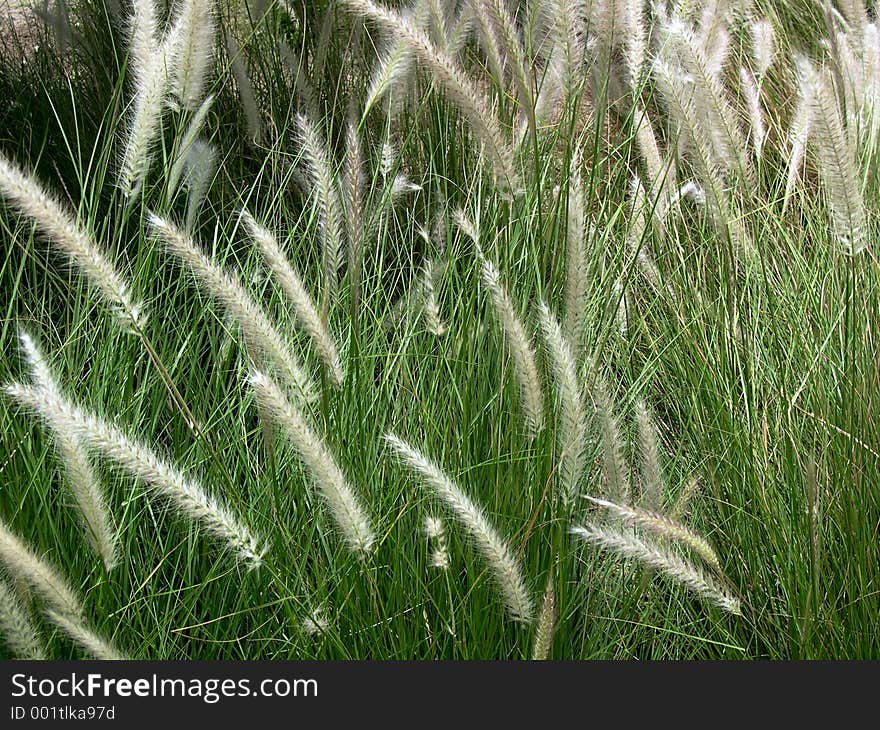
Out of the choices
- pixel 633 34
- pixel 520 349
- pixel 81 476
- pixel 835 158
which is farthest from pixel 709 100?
pixel 81 476

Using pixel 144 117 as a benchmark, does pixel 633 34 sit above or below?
below

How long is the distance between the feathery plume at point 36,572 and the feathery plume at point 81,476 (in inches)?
2.9

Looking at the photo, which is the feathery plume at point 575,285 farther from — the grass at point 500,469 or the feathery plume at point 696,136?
the feathery plume at point 696,136

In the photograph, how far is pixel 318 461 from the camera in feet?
3.92

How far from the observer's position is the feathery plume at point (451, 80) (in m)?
1.50

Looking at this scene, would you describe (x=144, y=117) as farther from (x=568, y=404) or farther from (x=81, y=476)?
(x=568, y=404)

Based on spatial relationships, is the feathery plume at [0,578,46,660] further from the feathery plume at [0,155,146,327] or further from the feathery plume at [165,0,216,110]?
the feathery plume at [165,0,216,110]

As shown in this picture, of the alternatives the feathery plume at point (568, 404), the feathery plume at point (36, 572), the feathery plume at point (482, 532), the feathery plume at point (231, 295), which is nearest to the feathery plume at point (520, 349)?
the feathery plume at point (568, 404)

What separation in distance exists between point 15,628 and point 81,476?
250 mm

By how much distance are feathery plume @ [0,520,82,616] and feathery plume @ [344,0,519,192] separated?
0.97 m

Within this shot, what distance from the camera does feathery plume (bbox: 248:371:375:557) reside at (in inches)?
45.6

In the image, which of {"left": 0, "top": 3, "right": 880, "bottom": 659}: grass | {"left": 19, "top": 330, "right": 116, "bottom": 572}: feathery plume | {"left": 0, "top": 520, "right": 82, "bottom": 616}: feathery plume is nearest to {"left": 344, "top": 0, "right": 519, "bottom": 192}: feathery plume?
{"left": 0, "top": 3, "right": 880, "bottom": 659}: grass

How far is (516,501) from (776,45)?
2813mm

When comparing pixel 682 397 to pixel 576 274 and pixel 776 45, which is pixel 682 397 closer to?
pixel 576 274
